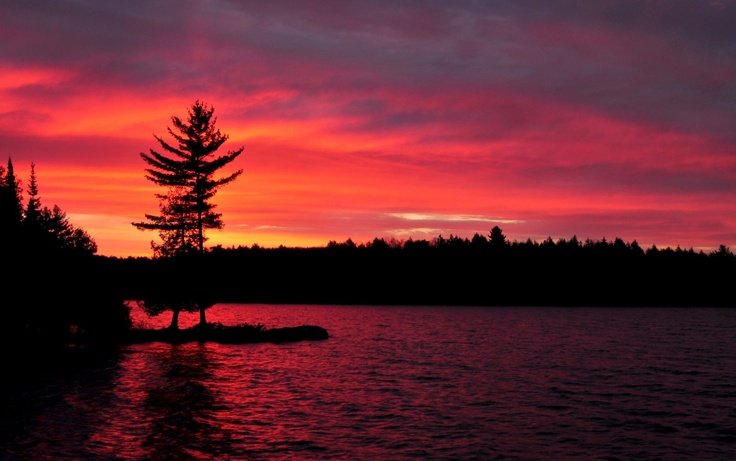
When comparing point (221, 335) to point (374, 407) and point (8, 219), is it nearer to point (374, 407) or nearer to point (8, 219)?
point (8, 219)

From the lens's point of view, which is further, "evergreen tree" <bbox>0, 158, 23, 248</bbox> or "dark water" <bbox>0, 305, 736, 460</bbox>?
"evergreen tree" <bbox>0, 158, 23, 248</bbox>

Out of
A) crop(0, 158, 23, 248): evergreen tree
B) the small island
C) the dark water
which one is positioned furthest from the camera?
the small island

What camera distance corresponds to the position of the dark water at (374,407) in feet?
76.5

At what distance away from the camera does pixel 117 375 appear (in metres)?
40.4

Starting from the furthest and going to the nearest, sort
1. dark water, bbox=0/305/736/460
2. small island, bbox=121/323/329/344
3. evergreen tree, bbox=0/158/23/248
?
small island, bbox=121/323/329/344 < evergreen tree, bbox=0/158/23/248 < dark water, bbox=0/305/736/460

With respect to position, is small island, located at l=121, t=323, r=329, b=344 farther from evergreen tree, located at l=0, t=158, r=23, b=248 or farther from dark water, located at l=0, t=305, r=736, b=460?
evergreen tree, located at l=0, t=158, r=23, b=248

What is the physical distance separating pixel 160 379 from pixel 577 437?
2493 centimetres

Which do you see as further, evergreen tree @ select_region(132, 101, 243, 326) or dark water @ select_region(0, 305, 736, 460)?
evergreen tree @ select_region(132, 101, 243, 326)

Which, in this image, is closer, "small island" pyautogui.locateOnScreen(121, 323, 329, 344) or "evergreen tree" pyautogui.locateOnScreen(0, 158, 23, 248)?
"evergreen tree" pyautogui.locateOnScreen(0, 158, 23, 248)

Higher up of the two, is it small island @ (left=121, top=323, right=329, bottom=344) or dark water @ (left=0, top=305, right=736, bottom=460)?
small island @ (left=121, top=323, right=329, bottom=344)

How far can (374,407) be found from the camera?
104 feet

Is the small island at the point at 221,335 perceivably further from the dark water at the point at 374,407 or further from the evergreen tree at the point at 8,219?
the evergreen tree at the point at 8,219

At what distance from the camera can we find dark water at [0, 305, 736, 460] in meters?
23.3

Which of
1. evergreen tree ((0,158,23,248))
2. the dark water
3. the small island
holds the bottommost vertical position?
the dark water
